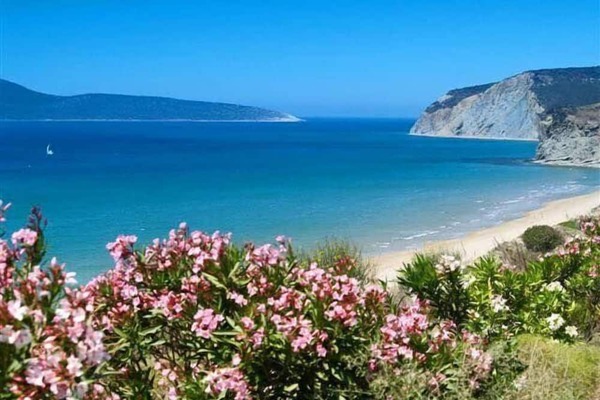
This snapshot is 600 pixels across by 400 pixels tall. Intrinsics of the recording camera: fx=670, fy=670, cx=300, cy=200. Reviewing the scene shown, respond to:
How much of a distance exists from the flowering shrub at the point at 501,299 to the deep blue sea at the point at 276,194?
6270 millimetres

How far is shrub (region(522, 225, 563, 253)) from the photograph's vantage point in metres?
19.6

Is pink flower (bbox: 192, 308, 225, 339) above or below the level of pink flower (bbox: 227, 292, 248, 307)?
below

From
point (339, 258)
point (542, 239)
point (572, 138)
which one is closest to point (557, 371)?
point (339, 258)

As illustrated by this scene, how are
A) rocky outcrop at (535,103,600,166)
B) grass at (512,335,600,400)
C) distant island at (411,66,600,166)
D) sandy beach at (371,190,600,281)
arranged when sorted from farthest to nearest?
distant island at (411,66,600,166) → rocky outcrop at (535,103,600,166) → sandy beach at (371,190,600,281) → grass at (512,335,600,400)

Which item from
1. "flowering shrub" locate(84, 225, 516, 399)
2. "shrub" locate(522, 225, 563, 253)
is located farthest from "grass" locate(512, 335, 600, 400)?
"shrub" locate(522, 225, 563, 253)

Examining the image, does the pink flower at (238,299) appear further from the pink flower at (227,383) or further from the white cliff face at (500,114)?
the white cliff face at (500,114)

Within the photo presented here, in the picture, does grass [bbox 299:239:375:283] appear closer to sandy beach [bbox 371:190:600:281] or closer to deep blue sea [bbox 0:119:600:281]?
deep blue sea [bbox 0:119:600:281]

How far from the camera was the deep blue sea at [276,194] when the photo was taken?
30.5 meters

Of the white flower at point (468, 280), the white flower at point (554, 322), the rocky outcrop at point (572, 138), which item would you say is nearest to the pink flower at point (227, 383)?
the white flower at point (468, 280)

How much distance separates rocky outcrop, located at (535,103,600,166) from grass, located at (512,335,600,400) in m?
70.7

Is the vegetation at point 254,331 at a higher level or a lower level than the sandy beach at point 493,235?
higher

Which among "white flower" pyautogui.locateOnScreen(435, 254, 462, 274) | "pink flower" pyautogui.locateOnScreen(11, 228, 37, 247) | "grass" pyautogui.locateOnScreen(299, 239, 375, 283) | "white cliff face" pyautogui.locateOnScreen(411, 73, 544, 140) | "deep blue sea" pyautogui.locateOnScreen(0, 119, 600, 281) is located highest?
"white cliff face" pyautogui.locateOnScreen(411, 73, 544, 140)

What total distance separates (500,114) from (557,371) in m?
133

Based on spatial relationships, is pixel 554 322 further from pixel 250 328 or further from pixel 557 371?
pixel 250 328
